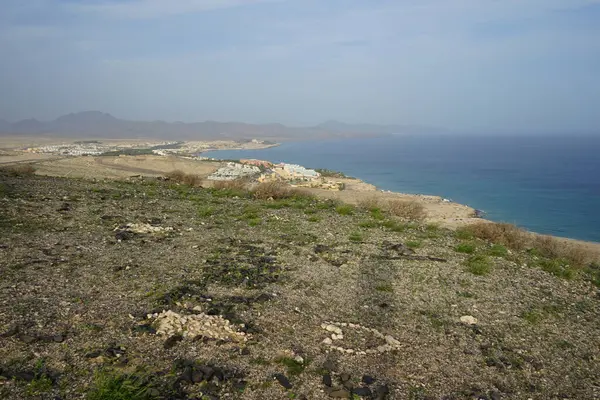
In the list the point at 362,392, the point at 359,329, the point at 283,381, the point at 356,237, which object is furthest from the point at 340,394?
the point at 356,237

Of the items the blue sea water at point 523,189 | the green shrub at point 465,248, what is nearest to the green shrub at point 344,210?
the green shrub at point 465,248

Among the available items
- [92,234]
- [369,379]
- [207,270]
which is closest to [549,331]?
[369,379]

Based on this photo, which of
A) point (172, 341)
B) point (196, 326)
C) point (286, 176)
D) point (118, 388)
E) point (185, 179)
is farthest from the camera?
point (286, 176)

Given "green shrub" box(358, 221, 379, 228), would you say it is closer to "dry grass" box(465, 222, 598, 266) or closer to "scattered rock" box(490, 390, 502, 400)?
"dry grass" box(465, 222, 598, 266)

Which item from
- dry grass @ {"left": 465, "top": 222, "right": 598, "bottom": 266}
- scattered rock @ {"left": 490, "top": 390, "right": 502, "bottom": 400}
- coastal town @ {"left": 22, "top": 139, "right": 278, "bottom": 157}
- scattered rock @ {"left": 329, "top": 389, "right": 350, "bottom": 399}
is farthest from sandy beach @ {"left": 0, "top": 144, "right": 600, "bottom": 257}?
scattered rock @ {"left": 329, "top": 389, "right": 350, "bottom": 399}

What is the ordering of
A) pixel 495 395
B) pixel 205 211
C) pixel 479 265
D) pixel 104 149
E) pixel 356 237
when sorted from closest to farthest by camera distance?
1. pixel 495 395
2. pixel 479 265
3. pixel 356 237
4. pixel 205 211
5. pixel 104 149

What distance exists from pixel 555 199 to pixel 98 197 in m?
58.2

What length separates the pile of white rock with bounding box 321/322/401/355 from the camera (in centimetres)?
654

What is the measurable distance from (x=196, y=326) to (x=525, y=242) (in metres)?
13.1

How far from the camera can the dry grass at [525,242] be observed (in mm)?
13484

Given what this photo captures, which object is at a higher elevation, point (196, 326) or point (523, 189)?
point (196, 326)

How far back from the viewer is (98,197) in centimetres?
1723

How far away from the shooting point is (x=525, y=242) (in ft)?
49.5

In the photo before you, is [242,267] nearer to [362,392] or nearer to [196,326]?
[196,326]
